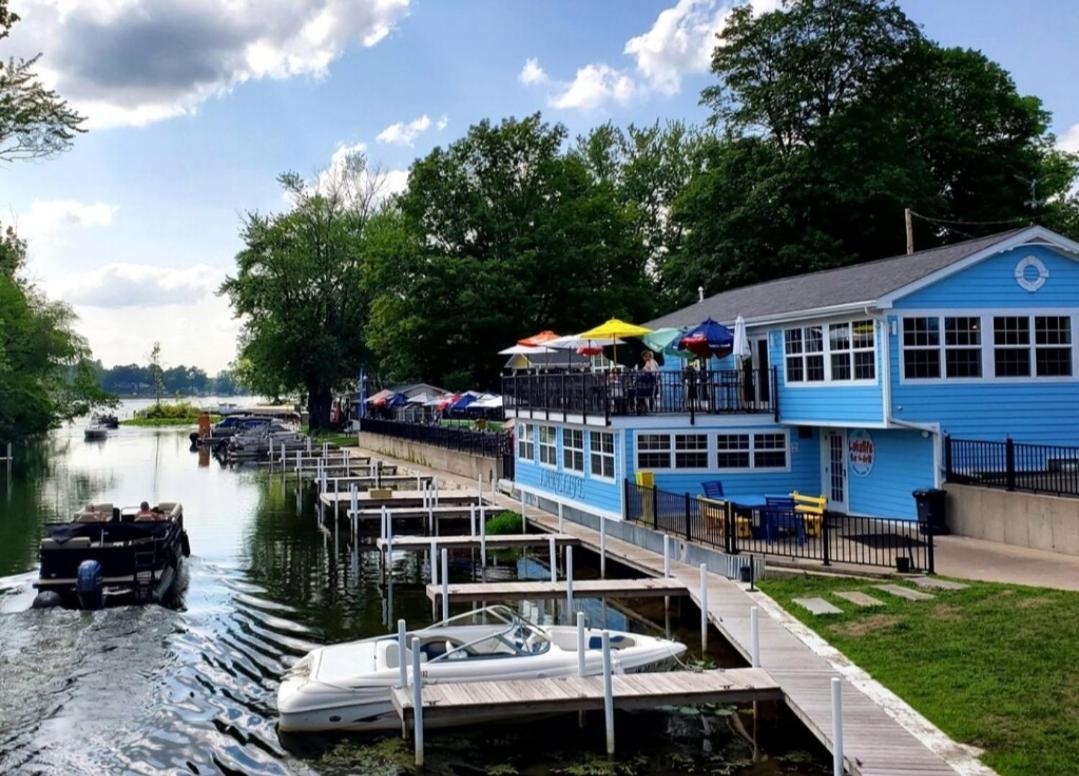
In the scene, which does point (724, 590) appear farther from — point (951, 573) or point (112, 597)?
point (112, 597)

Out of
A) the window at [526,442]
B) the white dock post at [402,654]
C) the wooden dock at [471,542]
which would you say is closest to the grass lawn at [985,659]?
the white dock post at [402,654]

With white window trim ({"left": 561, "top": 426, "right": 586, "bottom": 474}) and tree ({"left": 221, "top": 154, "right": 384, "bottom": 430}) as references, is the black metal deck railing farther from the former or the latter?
tree ({"left": 221, "top": 154, "right": 384, "bottom": 430})

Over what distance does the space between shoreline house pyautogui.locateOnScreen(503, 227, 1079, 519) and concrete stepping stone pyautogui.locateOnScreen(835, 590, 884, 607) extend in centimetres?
616

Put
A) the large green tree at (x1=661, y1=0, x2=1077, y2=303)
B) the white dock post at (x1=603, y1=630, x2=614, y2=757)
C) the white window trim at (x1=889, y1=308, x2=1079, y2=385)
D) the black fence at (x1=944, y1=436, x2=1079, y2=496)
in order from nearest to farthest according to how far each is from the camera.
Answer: the white dock post at (x1=603, y1=630, x2=614, y2=757)
the black fence at (x1=944, y1=436, x2=1079, y2=496)
the white window trim at (x1=889, y1=308, x2=1079, y2=385)
the large green tree at (x1=661, y1=0, x2=1077, y2=303)

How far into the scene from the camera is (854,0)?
4816cm

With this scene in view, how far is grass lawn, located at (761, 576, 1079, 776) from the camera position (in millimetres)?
11133

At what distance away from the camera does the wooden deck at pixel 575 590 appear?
2008 cm

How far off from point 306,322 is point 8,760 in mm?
70465

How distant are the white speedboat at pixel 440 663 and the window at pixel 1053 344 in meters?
13.3

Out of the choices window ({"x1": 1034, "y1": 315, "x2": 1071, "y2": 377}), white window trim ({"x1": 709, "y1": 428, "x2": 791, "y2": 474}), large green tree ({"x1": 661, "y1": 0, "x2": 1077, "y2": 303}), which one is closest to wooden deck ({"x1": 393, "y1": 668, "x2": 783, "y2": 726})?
white window trim ({"x1": 709, "y1": 428, "x2": 791, "y2": 474})

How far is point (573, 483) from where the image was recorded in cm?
3111

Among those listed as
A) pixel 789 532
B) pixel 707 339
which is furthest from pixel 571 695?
pixel 707 339

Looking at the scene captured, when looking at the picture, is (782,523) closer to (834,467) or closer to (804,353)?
(834,467)

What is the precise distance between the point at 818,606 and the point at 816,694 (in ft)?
14.0
